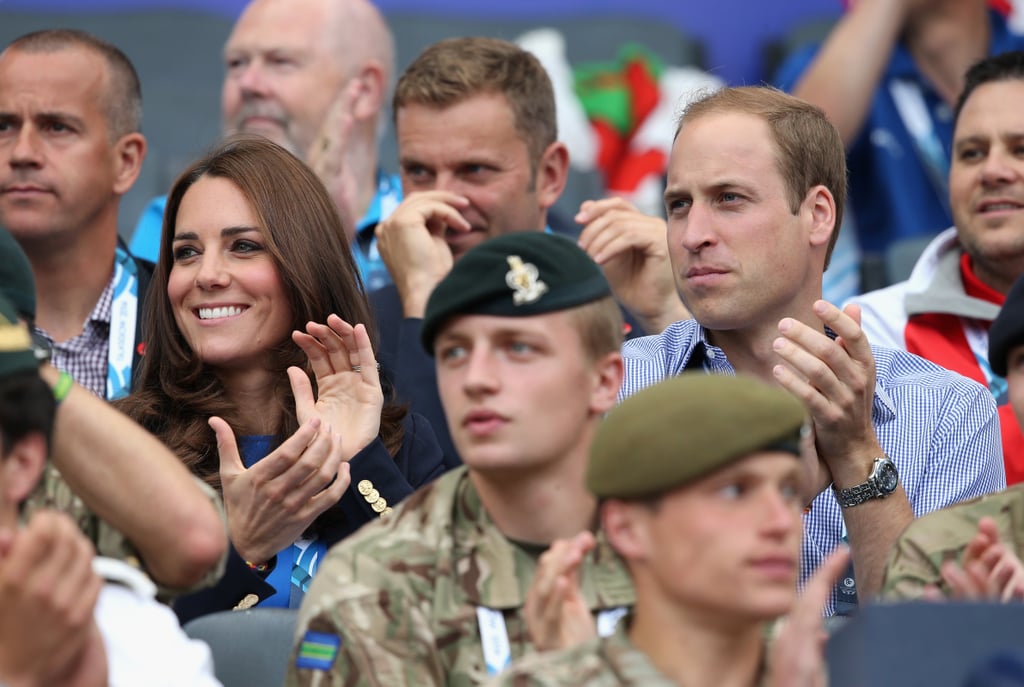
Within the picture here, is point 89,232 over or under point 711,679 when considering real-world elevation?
over

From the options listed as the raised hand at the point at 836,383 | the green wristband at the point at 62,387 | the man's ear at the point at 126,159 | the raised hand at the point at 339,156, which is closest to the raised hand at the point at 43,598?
the green wristband at the point at 62,387

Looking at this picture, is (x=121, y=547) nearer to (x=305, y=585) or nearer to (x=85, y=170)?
(x=305, y=585)

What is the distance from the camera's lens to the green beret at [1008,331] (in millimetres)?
3197

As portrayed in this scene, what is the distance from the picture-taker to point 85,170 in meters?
4.60

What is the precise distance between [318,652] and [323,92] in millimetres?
3599

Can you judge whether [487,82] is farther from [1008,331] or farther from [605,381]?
[605,381]

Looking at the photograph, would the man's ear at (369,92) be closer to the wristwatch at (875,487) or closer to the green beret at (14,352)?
the wristwatch at (875,487)

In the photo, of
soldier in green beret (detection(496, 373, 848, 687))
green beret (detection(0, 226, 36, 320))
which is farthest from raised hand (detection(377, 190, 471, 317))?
soldier in green beret (detection(496, 373, 848, 687))

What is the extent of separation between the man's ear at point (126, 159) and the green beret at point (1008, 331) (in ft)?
8.31

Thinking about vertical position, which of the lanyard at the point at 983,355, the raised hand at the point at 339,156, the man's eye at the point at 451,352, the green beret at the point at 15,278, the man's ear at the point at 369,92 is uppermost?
the man's ear at the point at 369,92

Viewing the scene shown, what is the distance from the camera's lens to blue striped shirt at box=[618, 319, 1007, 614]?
3.60 meters

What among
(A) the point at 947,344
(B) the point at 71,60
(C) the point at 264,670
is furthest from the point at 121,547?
(A) the point at 947,344

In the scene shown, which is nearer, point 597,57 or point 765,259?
point 765,259

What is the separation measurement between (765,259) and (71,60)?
2.13m
